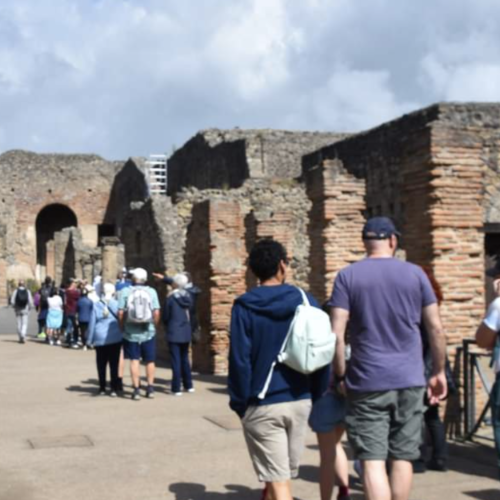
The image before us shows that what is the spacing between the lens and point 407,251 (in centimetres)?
866

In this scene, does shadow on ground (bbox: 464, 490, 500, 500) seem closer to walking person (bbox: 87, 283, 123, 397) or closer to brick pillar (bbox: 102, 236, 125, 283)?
walking person (bbox: 87, 283, 123, 397)

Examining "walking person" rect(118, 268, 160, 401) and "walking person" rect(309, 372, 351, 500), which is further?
"walking person" rect(118, 268, 160, 401)

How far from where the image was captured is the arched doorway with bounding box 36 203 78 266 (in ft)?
157

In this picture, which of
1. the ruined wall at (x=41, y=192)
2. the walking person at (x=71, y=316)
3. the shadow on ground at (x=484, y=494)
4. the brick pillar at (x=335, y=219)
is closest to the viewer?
the shadow on ground at (x=484, y=494)

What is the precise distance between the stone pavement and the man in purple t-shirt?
127 centimetres

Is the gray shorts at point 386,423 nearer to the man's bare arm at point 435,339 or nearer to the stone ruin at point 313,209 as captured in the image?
the man's bare arm at point 435,339

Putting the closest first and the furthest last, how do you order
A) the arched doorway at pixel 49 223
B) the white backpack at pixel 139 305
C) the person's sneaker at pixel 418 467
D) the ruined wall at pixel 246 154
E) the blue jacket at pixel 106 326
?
the person's sneaker at pixel 418 467 → the white backpack at pixel 139 305 → the blue jacket at pixel 106 326 → the ruined wall at pixel 246 154 → the arched doorway at pixel 49 223

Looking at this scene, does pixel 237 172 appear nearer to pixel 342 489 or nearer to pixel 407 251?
pixel 407 251

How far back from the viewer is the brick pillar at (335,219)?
10.8 m

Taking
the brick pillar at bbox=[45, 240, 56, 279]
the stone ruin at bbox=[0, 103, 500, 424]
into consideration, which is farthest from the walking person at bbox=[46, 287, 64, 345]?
the brick pillar at bbox=[45, 240, 56, 279]

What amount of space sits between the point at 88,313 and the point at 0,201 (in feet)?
89.1

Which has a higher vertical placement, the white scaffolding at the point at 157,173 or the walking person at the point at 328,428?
the white scaffolding at the point at 157,173

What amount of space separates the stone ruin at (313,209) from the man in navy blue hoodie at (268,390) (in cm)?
347

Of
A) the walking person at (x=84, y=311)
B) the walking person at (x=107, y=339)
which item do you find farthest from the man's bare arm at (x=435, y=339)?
the walking person at (x=84, y=311)
